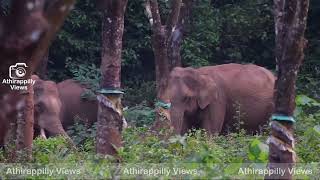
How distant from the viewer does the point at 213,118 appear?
1175cm

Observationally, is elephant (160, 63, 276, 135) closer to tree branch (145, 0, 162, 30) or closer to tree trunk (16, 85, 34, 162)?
tree branch (145, 0, 162, 30)

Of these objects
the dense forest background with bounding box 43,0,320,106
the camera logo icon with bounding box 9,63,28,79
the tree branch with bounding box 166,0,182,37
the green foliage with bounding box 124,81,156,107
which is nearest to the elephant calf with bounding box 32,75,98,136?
the dense forest background with bounding box 43,0,320,106

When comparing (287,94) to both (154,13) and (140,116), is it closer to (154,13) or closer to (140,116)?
(154,13)

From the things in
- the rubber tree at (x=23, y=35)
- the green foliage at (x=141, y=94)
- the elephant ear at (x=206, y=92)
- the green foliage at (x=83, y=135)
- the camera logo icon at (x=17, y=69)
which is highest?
the rubber tree at (x=23, y=35)

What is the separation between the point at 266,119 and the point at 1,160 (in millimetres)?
6823

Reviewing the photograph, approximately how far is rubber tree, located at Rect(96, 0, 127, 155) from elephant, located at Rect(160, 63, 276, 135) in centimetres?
367

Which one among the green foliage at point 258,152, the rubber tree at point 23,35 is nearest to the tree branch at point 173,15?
the green foliage at point 258,152

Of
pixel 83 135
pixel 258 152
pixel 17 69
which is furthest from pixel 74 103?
pixel 17 69

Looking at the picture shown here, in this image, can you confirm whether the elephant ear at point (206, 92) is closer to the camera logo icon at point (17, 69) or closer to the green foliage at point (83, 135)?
the green foliage at point (83, 135)

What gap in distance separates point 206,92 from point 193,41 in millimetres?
4621

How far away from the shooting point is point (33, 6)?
3061 mm

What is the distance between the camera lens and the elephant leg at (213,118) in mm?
11633

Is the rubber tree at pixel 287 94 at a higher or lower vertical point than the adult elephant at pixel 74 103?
higher

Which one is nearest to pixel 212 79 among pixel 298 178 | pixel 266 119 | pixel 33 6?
pixel 266 119
